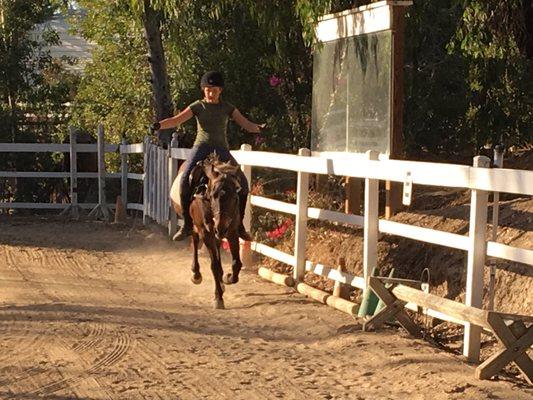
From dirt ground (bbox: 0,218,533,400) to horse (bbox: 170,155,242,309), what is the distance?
38 centimetres

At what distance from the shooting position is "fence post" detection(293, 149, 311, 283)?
1365 cm

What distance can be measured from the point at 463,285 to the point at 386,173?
4.76 ft

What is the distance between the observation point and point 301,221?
539 inches

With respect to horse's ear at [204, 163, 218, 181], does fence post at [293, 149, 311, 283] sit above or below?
below

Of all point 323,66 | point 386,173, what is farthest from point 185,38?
point 386,173

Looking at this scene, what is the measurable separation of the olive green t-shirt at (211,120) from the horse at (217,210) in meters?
0.31

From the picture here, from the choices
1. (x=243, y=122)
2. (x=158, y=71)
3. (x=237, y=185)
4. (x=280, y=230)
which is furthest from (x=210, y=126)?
(x=158, y=71)

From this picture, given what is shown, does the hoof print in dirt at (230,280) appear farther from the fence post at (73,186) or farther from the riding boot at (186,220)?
the fence post at (73,186)

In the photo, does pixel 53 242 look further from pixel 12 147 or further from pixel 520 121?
pixel 520 121

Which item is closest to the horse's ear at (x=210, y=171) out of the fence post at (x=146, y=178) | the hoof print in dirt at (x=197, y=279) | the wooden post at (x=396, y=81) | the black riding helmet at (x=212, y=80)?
the black riding helmet at (x=212, y=80)

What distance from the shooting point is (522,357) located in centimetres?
870

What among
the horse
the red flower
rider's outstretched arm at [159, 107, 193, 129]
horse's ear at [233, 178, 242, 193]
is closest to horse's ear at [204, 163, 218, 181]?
the horse

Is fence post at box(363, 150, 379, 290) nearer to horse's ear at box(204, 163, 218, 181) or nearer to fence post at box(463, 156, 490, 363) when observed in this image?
horse's ear at box(204, 163, 218, 181)

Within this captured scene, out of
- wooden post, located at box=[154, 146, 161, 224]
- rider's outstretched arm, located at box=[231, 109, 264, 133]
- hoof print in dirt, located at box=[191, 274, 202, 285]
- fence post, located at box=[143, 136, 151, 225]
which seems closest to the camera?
rider's outstretched arm, located at box=[231, 109, 264, 133]
